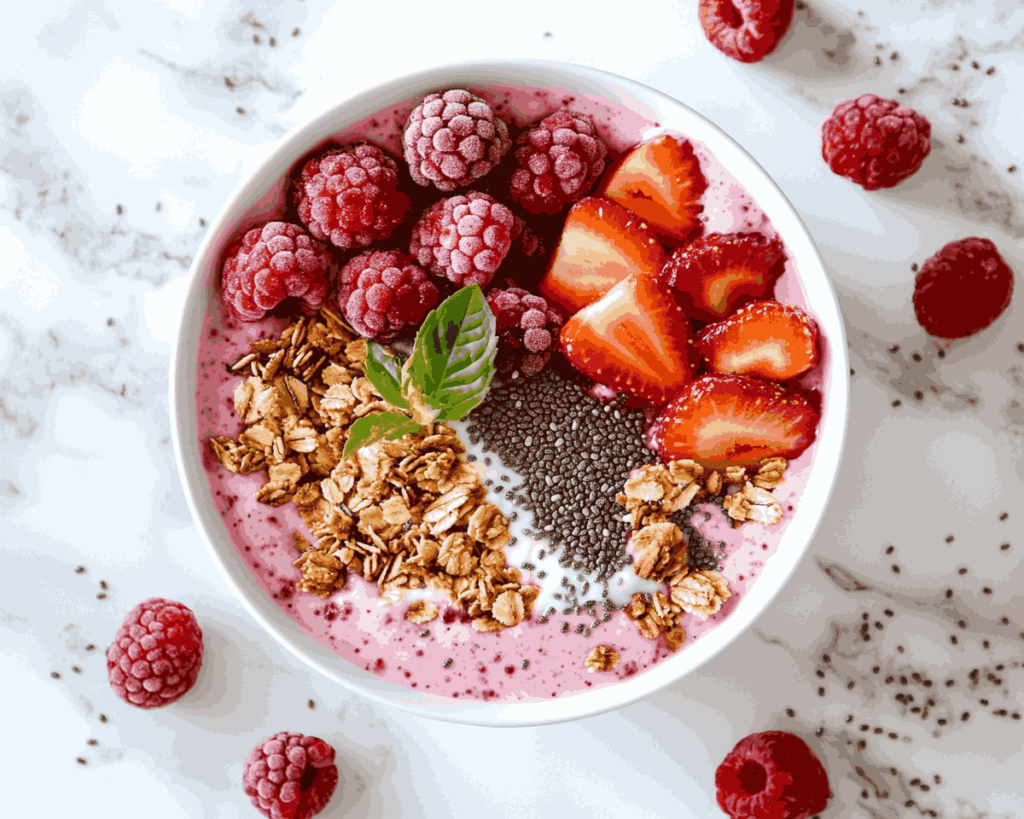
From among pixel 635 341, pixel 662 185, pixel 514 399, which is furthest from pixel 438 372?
pixel 662 185

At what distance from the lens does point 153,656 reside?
3.64 feet

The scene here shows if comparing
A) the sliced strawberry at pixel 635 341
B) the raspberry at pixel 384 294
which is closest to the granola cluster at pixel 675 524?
the sliced strawberry at pixel 635 341

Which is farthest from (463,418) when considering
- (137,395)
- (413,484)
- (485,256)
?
(137,395)

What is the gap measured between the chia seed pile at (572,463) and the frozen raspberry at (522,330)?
0.14 ft

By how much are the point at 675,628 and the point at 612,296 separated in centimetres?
44

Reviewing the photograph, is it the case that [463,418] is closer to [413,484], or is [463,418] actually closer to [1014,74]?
[413,484]

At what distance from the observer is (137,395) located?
1.19 m

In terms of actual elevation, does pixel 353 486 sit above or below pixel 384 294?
below

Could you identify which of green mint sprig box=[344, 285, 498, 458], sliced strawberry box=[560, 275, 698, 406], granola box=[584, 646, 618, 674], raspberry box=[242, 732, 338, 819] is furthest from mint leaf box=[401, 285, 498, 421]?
raspberry box=[242, 732, 338, 819]

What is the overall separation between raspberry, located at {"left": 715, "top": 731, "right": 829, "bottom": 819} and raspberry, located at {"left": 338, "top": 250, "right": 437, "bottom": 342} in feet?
2.57

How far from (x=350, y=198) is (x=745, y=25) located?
619 mm

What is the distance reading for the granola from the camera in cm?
99

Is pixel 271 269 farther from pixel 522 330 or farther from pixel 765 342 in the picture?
pixel 765 342

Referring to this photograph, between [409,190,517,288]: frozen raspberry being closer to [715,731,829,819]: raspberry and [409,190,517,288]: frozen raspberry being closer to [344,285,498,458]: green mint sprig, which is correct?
[344,285,498,458]: green mint sprig
